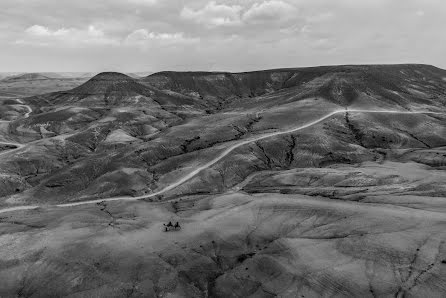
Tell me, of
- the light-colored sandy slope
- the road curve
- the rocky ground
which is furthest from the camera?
the road curve

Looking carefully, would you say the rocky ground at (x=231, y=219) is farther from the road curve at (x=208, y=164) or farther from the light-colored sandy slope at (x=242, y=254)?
the road curve at (x=208, y=164)

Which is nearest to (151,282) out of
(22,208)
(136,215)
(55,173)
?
(136,215)

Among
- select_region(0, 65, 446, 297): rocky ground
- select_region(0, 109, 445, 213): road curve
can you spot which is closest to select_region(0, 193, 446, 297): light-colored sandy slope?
select_region(0, 65, 446, 297): rocky ground

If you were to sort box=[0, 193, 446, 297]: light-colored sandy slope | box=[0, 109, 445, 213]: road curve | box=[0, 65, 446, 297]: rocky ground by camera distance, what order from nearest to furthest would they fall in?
box=[0, 193, 446, 297]: light-colored sandy slope → box=[0, 65, 446, 297]: rocky ground → box=[0, 109, 445, 213]: road curve

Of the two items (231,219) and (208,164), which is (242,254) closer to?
(231,219)

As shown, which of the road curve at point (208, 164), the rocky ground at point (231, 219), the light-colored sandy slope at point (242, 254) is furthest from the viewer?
the road curve at point (208, 164)

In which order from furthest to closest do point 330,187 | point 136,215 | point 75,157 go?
point 75,157 < point 330,187 < point 136,215

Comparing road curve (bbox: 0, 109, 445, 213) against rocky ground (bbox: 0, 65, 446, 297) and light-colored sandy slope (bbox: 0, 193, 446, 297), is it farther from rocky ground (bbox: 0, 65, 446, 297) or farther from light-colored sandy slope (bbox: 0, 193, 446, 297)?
light-colored sandy slope (bbox: 0, 193, 446, 297)

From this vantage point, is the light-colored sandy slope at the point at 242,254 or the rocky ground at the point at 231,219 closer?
the light-colored sandy slope at the point at 242,254

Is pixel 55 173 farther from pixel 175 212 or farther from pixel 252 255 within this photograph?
pixel 252 255

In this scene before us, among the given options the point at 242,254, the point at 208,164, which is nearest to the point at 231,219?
the point at 242,254

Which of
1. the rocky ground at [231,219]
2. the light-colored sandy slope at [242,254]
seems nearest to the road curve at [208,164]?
the rocky ground at [231,219]
